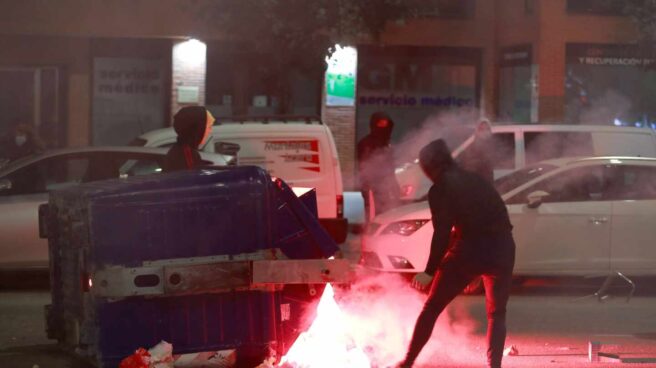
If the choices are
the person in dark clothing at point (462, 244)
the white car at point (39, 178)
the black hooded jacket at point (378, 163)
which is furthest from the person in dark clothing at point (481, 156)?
the person in dark clothing at point (462, 244)

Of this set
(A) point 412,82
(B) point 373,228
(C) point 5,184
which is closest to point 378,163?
(B) point 373,228

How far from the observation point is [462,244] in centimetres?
744

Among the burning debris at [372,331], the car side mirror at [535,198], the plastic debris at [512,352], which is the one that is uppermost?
the car side mirror at [535,198]

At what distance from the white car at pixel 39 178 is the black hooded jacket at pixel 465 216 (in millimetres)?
4217

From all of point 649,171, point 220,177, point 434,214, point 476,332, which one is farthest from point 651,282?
point 220,177

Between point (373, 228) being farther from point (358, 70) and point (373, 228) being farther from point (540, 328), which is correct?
point (358, 70)

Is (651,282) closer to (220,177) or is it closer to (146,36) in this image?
(220,177)

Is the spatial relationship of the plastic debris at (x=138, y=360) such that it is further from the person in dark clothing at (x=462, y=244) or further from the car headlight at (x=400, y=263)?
the car headlight at (x=400, y=263)

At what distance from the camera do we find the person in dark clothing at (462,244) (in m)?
7.40

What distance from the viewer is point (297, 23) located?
18.4m

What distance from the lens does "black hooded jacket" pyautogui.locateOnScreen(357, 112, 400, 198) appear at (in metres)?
13.9

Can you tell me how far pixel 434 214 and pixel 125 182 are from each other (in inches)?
82.0

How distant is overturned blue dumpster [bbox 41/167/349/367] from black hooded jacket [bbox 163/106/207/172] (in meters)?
0.96

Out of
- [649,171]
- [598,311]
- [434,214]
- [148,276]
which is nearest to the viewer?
[148,276]
